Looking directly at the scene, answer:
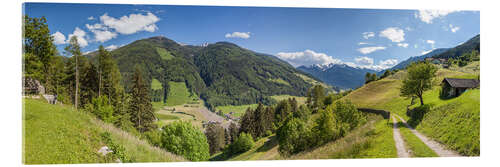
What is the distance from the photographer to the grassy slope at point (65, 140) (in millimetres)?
4676

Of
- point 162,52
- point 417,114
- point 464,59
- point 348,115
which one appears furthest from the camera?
point 162,52

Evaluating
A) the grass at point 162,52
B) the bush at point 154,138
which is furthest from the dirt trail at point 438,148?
the grass at point 162,52

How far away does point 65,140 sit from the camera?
488cm

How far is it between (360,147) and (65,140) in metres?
8.04

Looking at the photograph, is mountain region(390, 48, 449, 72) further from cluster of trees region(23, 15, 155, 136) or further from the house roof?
cluster of trees region(23, 15, 155, 136)

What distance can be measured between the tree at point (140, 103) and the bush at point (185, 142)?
3.67m

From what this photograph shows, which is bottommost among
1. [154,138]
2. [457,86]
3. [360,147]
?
[154,138]

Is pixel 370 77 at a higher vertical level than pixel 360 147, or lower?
higher

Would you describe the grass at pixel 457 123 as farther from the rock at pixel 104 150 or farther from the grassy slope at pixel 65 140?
the rock at pixel 104 150

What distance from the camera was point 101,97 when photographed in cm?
1074

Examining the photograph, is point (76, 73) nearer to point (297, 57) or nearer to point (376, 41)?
point (297, 57)

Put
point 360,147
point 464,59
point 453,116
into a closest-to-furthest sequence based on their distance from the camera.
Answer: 1. point 360,147
2. point 453,116
3. point 464,59

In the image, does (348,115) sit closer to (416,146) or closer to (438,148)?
(416,146)

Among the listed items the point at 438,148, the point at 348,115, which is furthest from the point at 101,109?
the point at 438,148
